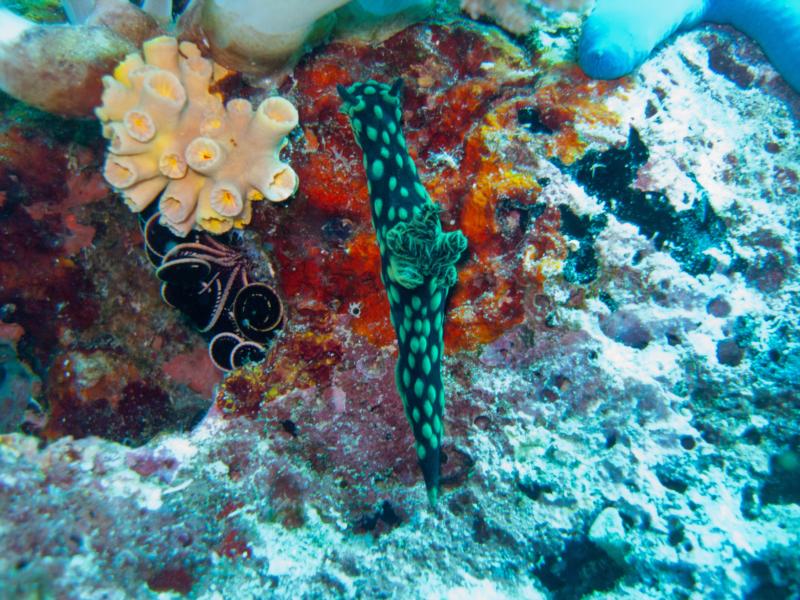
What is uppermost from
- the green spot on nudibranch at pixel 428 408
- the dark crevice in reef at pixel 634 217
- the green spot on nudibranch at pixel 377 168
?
the dark crevice in reef at pixel 634 217

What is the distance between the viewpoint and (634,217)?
269 cm

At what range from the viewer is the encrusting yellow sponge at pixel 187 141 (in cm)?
267

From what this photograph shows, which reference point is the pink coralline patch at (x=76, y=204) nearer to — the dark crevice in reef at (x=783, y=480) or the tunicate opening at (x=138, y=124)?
the tunicate opening at (x=138, y=124)

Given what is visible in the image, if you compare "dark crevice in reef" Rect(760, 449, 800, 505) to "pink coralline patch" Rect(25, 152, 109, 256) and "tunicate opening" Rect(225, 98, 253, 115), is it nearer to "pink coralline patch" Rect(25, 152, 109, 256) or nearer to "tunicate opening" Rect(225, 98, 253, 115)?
"tunicate opening" Rect(225, 98, 253, 115)

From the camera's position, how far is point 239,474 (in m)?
2.74

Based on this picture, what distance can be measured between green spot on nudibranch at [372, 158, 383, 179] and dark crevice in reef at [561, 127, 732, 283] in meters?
1.15

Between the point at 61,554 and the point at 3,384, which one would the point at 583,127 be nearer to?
the point at 61,554

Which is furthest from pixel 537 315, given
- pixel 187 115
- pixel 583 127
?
pixel 187 115

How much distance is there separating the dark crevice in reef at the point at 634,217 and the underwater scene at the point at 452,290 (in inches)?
0.7

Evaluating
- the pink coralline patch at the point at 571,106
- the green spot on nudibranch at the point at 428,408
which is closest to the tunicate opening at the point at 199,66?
the pink coralline patch at the point at 571,106

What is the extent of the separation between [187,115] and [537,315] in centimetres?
259

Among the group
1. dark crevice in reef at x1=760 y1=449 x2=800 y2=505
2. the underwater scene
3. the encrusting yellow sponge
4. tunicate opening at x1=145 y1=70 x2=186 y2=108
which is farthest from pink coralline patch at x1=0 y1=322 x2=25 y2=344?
dark crevice in reef at x1=760 y1=449 x2=800 y2=505

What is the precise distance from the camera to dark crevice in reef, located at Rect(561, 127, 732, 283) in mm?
2674

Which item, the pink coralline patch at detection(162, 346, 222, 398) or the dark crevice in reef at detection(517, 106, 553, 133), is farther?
the pink coralline patch at detection(162, 346, 222, 398)
